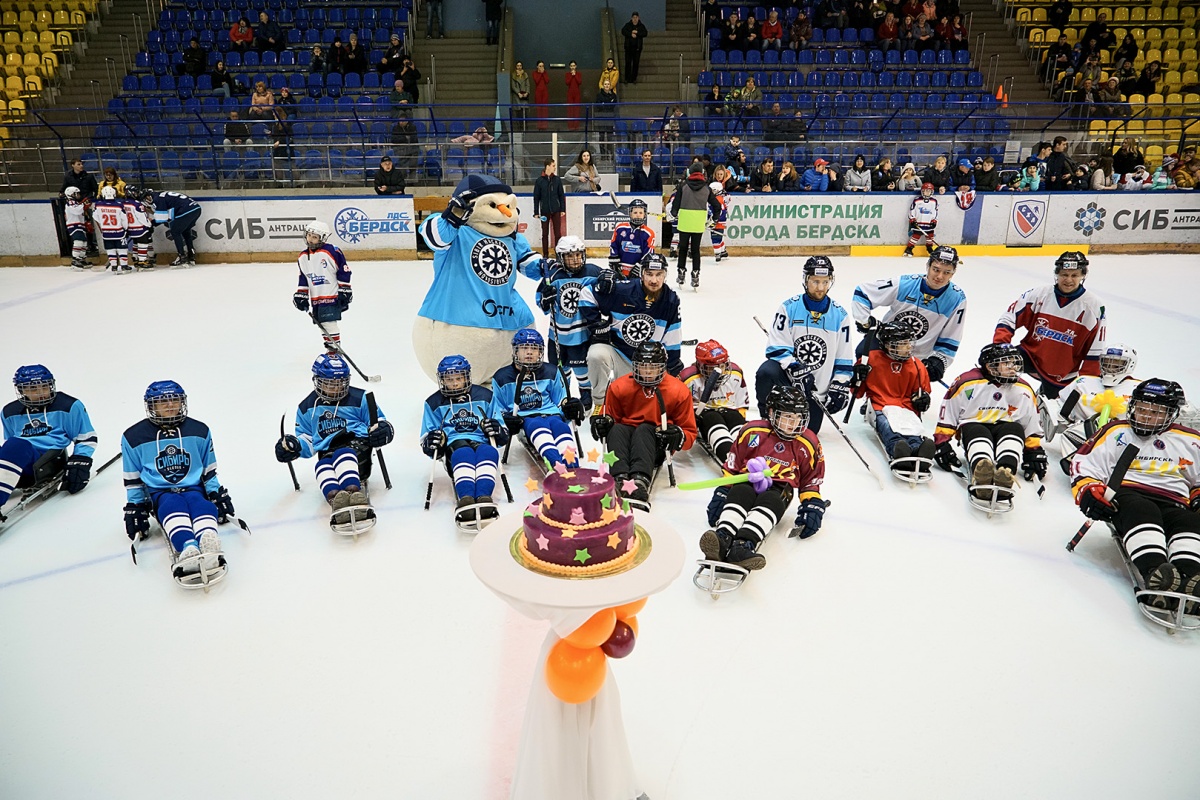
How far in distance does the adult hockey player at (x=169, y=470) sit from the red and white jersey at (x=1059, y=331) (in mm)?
5294

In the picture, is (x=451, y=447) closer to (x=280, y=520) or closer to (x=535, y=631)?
(x=280, y=520)

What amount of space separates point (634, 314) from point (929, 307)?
228 cm

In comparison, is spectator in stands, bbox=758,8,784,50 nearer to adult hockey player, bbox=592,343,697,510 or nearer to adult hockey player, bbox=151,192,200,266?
adult hockey player, bbox=151,192,200,266

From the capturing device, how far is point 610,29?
18.5m

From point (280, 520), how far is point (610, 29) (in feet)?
54.6

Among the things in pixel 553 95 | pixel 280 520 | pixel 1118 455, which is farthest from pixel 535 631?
pixel 553 95

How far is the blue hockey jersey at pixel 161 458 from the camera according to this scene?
421cm

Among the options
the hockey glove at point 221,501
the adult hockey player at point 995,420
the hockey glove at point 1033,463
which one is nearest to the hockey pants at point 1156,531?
the adult hockey player at point 995,420

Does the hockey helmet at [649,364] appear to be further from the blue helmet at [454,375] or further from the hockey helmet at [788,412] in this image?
the blue helmet at [454,375]

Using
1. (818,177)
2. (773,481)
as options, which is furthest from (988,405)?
(818,177)

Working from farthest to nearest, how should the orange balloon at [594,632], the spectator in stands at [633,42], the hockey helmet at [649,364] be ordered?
the spectator in stands at [633,42] → the hockey helmet at [649,364] → the orange balloon at [594,632]

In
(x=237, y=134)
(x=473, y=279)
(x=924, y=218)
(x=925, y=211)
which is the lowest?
(x=473, y=279)

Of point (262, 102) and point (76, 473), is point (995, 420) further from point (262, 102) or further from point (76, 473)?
point (262, 102)

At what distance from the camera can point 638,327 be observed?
231 inches
